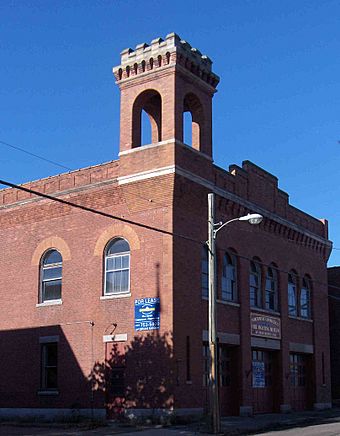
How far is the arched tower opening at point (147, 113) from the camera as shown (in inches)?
1120

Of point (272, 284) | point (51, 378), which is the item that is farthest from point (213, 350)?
point (272, 284)

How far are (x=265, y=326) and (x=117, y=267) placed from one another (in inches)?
332

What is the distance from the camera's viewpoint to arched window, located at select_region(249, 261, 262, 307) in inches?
1263

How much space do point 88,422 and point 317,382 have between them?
15472mm

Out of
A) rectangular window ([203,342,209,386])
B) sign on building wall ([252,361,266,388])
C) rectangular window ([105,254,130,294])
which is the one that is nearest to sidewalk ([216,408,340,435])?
sign on building wall ([252,361,266,388])

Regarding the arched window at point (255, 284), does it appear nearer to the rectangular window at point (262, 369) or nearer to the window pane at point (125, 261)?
the rectangular window at point (262, 369)

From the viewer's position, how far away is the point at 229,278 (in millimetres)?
30312

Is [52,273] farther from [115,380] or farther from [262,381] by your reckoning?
[262,381]

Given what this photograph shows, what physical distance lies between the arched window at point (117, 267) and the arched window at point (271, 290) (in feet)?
28.0

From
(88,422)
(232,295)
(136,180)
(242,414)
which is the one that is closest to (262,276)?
(232,295)

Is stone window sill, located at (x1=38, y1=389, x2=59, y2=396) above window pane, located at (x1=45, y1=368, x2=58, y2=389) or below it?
below

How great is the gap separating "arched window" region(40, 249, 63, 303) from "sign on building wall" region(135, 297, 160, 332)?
479 centimetres

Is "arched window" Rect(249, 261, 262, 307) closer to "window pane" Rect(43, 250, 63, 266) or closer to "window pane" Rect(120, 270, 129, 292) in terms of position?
"window pane" Rect(120, 270, 129, 292)

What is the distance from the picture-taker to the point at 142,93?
93.7 ft
